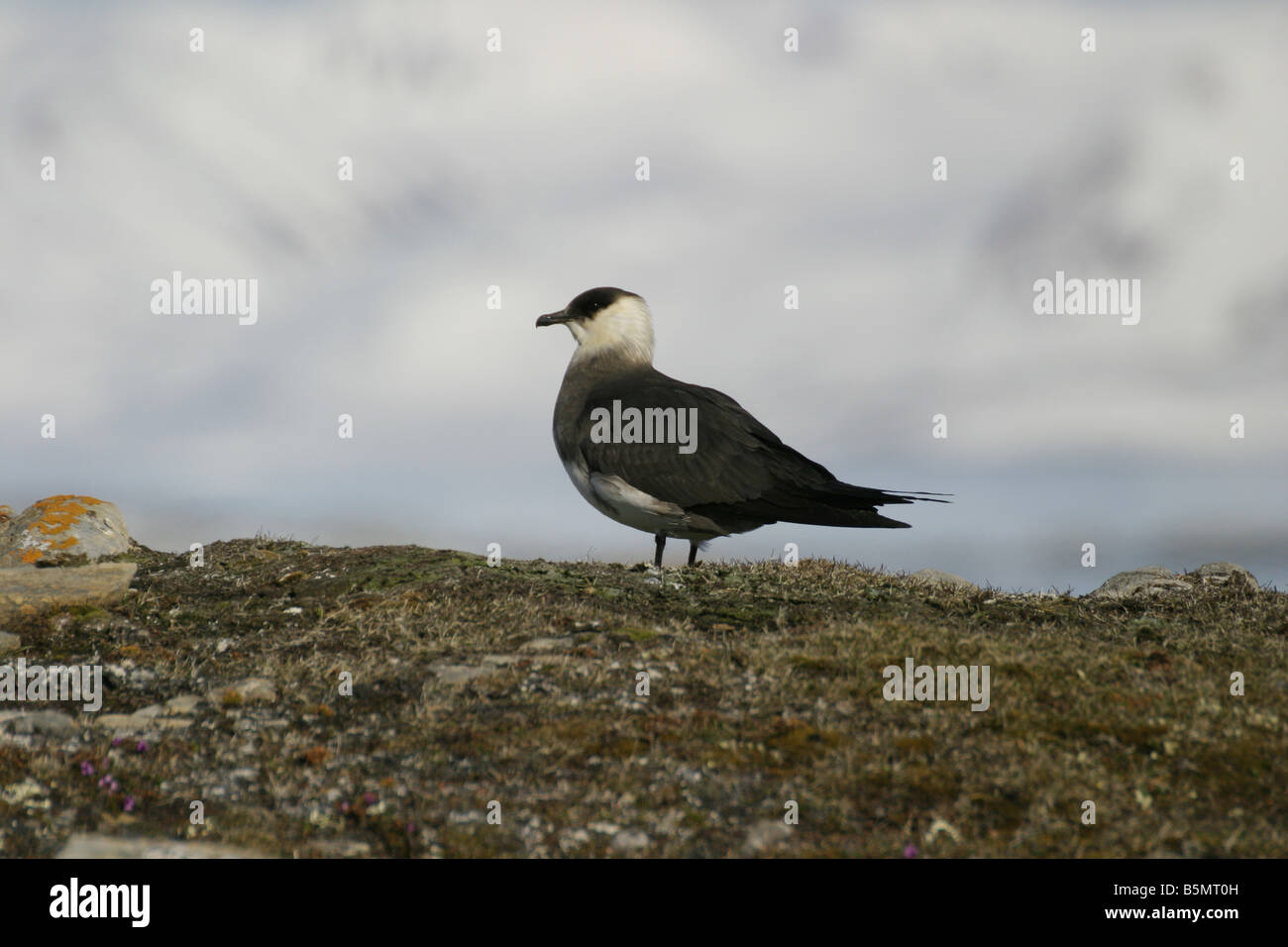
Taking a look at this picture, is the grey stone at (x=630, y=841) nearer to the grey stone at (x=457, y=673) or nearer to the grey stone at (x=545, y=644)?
the grey stone at (x=457, y=673)

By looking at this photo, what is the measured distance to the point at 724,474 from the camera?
45.2 ft

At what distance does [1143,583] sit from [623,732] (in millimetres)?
12024

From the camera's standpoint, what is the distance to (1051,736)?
7922 millimetres

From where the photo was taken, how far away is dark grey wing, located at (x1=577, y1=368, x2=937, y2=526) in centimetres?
1361

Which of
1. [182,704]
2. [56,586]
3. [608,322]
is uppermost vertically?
[608,322]

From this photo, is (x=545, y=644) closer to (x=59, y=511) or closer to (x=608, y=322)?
(x=608, y=322)

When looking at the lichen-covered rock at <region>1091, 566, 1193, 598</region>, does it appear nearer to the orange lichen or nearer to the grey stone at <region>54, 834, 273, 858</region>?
the grey stone at <region>54, 834, 273, 858</region>

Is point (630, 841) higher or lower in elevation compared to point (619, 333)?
lower

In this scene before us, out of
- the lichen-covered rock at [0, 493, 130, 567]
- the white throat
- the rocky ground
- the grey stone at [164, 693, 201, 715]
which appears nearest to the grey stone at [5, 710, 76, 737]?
the rocky ground

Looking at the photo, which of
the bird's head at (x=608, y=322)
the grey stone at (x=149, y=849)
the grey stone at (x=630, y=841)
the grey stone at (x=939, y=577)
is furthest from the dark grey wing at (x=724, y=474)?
the grey stone at (x=149, y=849)

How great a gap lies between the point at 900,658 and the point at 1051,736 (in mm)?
1638

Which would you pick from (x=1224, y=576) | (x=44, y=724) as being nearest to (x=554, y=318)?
(x=44, y=724)
